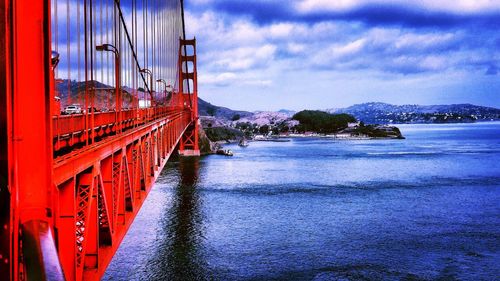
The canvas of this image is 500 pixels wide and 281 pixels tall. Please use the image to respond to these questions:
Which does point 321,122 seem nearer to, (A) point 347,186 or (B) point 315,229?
(A) point 347,186

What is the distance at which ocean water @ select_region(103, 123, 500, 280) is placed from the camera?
19344mm

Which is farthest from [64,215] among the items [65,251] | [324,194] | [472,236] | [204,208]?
[324,194]

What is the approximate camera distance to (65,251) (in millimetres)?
4414

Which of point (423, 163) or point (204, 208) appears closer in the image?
point (204, 208)

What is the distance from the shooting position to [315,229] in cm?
2575

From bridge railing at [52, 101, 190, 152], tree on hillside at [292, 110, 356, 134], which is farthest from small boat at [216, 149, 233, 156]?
tree on hillside at [292, 110, 356, 134]

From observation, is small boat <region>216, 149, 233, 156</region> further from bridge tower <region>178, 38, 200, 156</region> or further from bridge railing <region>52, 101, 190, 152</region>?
bridge railing <region>52, 101, 190, 152</region>

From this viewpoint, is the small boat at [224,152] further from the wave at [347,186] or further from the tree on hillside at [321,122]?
the tree on hillside at [321,122]

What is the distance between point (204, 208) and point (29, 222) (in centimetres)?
2961

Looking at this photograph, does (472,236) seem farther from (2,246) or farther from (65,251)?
(2,246)

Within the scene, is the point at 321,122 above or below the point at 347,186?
above

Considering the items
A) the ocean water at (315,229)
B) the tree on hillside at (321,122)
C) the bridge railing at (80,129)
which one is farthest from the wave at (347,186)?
the tree on hillside at (321,122)

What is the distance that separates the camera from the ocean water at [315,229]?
19.3 m

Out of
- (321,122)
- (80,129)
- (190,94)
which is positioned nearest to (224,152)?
(190,94)
